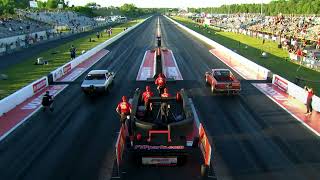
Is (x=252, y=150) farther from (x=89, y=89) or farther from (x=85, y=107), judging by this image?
(x=89, y=89)

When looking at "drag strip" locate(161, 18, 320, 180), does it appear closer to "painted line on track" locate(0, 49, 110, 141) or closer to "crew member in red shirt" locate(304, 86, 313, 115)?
"crew member in red shirt" locate(304, 86, 313, 115)

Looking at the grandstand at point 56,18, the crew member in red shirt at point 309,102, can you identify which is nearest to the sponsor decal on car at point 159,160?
the crew member in red shirt at point 309,102

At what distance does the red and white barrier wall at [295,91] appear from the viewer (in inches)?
772

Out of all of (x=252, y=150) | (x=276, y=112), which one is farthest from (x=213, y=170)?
(x=276, y=112)

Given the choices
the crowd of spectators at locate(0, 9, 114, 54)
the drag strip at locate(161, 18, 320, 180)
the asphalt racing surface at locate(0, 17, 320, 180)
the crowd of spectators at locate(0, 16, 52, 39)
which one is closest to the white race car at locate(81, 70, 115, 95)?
the asphalt racing surface at locate(0, 17, 320, 180)

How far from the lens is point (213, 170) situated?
12.3 meters

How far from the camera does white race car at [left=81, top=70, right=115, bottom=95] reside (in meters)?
22.3

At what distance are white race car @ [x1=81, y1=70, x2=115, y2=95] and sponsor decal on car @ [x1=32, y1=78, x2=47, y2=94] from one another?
3867mm

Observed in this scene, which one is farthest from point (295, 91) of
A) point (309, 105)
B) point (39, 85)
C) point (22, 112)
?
point (39, 85)

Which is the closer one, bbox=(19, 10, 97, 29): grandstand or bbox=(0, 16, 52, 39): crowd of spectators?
bbox=(0, 16, 52, 39): crowd of spectators

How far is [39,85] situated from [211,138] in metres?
14.8

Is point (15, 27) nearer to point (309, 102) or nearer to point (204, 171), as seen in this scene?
point (309, 102)

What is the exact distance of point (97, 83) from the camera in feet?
74.6

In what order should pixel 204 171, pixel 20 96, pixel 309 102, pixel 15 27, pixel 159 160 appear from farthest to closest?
pixel 15 27 < pixel 20 96 < pixel 309 102 < pixel 159 160 < pixel 204 171
